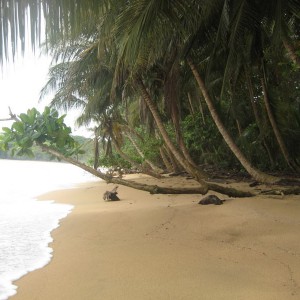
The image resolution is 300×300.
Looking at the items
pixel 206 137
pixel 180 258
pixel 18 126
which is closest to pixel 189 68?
pixel 206 137

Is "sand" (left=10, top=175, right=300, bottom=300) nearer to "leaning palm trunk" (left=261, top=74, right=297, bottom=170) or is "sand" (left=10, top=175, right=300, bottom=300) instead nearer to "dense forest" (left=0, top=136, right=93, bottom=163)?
"leaning palm trunk" (left=261, top=74, right=297, bottom=170)

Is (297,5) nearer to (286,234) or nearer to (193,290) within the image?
(286,234)

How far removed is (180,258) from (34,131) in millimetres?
8220

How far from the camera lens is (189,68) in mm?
9195

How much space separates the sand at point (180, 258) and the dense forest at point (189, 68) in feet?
5.47

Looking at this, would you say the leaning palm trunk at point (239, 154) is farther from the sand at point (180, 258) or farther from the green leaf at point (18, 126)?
the green leaf at point (18, 126)

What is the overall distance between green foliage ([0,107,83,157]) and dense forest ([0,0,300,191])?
49.9 inches

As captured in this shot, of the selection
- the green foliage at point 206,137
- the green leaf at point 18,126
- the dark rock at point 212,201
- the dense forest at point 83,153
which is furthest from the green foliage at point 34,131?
the dark rock at point 212,201

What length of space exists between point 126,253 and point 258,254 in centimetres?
120

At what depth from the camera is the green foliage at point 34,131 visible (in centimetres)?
1018

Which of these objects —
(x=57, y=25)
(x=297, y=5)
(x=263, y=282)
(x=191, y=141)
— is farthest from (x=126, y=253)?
(x=191, y=141)

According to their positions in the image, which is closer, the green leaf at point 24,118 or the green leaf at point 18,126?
the green leaf at point 18,126

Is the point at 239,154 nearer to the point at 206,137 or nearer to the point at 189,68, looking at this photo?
the point at 189,68

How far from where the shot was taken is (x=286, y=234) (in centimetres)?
341
